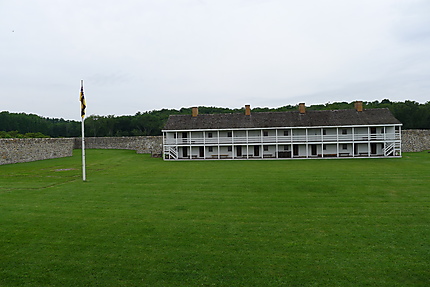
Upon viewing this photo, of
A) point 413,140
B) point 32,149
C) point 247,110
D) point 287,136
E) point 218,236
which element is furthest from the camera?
point 413,140

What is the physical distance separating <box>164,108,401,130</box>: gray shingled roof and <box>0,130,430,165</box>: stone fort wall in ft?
20.7

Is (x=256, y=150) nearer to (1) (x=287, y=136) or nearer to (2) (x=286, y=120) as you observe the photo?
(1) (x=287, y=136)

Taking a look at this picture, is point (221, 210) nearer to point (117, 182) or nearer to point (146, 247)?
point (146, 247)

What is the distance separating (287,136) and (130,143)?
2576 centimetres

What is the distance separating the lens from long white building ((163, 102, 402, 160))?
1395 inches

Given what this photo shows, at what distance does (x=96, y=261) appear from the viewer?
6648 millimetres

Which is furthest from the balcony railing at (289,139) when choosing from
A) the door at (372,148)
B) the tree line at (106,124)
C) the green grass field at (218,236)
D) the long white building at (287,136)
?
the tree line at (106,124)

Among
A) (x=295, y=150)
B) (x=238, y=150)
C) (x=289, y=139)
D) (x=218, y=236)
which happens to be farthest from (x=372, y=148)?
(x=218, y=236)

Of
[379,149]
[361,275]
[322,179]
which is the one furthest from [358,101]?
[361,275]

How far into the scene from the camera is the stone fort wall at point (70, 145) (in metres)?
30.2

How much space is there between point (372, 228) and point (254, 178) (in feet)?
30.8

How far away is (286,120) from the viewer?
37406 mm

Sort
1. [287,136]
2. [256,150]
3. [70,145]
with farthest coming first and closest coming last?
1. [70,145]
2. [256,150]
3. [287,136]

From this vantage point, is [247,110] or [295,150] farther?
[247,110]
